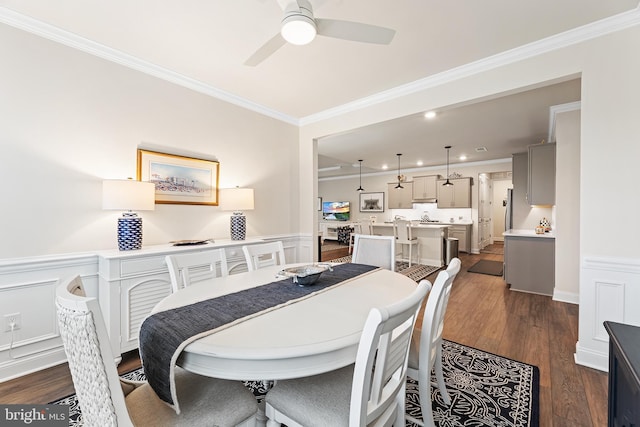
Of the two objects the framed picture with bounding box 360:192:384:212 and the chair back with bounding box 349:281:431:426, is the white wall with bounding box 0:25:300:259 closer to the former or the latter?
the chair back with bounding box 349:281:431:426

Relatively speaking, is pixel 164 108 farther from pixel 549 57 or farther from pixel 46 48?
pixel 549 57

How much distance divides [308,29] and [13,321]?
9.36 ft

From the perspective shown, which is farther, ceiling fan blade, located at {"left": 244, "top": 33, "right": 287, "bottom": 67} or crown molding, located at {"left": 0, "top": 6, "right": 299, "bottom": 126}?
crown molding, located at {"left": 0, "top": 6, "right": 299, "bottom": 126}

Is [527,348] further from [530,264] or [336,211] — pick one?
[336,211]

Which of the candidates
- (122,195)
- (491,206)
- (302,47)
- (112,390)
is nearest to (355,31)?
(302,47)

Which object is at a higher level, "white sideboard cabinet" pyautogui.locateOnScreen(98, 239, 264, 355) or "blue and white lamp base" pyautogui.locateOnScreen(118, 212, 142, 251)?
"blue and white lamp base" pyautogui.locateOnScreen(118, 212, 142, 251)

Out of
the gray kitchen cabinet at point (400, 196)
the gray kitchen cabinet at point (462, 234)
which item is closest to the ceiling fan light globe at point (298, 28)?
the gray kitchen cabinet at point (462, 234)

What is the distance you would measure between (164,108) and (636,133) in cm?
400

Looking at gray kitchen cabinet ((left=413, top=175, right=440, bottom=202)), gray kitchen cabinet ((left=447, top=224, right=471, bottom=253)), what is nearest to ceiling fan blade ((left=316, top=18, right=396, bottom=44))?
gray kitchen cabinet ((left=447, top=224, right=471, bottom=253))

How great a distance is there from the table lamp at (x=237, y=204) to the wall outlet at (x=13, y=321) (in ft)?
5.69

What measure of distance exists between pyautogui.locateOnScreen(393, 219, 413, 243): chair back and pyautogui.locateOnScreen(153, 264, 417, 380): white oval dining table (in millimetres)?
4676

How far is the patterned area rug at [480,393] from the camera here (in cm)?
161

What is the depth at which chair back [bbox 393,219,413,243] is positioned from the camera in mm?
5913

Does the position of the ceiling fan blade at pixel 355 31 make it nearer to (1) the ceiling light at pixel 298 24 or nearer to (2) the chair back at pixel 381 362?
(1) the ceiling light at pixel 298 24
